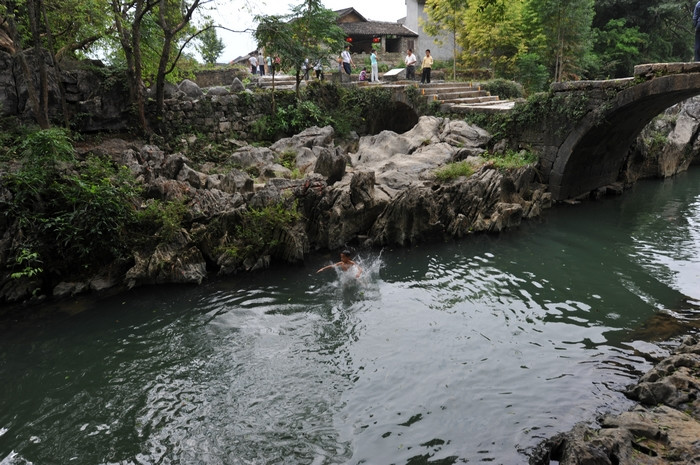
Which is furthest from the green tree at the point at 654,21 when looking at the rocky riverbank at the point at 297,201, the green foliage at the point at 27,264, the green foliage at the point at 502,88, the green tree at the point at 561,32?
the green foliage at the point at 27,264

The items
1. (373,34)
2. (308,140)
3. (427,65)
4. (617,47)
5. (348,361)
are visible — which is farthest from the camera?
(373,34)

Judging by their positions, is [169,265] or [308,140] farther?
[308,140]

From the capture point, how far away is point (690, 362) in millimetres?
7559

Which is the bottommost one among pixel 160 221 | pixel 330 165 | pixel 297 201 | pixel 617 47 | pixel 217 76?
pixel 160 221

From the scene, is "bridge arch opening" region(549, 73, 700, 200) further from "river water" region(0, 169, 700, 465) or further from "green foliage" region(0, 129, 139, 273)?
"green foliage" region(0, 129, 139, 273)

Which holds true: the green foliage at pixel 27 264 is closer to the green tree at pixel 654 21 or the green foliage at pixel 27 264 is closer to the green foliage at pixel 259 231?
the green foliage at pixel 259 231

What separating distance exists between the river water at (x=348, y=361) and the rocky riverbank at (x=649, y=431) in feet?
1.23

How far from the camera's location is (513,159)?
18625 millimetres

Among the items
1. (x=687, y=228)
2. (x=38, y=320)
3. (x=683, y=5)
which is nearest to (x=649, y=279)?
(x=687, y=228)

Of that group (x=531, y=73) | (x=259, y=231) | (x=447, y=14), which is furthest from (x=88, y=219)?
(x=531, y=73)

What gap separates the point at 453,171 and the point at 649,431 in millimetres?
11368

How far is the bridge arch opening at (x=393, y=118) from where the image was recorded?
81.0 feet

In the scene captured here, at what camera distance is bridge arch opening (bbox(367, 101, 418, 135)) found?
24.7 m

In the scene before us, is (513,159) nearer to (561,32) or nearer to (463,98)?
(463,98)
